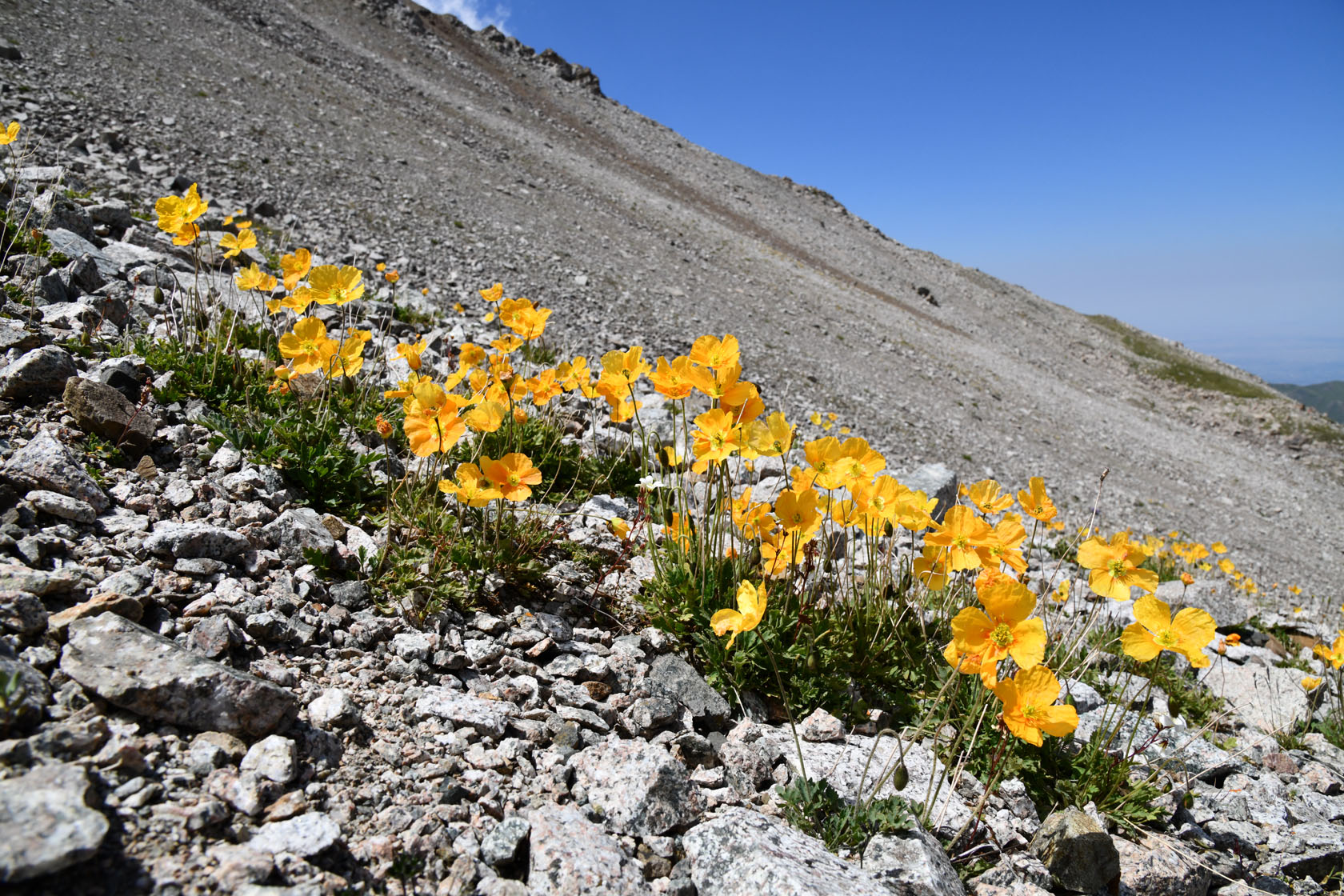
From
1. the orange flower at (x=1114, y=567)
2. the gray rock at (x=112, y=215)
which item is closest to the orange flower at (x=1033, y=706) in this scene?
the orange flower at (x=1114, y=567)

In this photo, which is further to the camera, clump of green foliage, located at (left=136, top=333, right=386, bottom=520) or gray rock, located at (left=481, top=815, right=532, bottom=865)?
clump of green foliage, located at (left=136, top=333, right=386, bottom=520)

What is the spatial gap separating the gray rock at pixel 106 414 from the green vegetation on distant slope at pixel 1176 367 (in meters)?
46.6

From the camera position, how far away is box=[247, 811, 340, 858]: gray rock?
1.71 meters

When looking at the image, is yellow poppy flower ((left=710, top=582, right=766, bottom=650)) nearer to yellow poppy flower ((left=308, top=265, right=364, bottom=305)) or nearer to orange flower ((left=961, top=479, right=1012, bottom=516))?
orange flower ((left=961, top=479, right=1012, bottom=516))

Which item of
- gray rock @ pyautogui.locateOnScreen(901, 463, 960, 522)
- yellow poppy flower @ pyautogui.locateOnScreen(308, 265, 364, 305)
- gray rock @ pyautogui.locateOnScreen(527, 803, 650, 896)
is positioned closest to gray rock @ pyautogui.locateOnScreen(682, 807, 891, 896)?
gray rock @ pyautogui.locateOnScreen(527, 803, 650, 896)

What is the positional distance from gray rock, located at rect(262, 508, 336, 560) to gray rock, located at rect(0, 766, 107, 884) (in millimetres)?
1521

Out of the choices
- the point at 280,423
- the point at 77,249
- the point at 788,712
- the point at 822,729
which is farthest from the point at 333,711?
the point at 77,249

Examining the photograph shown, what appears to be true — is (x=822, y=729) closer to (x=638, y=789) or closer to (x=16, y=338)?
(x=638, y=789)

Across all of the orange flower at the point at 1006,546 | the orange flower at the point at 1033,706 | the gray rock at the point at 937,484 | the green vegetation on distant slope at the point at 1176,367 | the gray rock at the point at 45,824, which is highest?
the green vegetation on distant slope at the point at 1176,367

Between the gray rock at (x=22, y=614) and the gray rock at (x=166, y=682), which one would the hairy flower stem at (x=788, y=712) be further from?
the gray rock at (x=22, y=614)

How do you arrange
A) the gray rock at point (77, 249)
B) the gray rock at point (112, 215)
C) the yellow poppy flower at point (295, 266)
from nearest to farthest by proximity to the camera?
the yellow poppy flower at point (295, 266) < the gray rock at point (77, 249) < the gray rock at point (112, 215)

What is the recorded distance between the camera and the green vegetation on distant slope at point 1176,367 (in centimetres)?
3841

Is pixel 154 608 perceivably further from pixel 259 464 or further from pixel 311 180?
pixel 311 180

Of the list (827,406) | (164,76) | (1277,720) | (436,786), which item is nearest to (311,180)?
(164,76)
